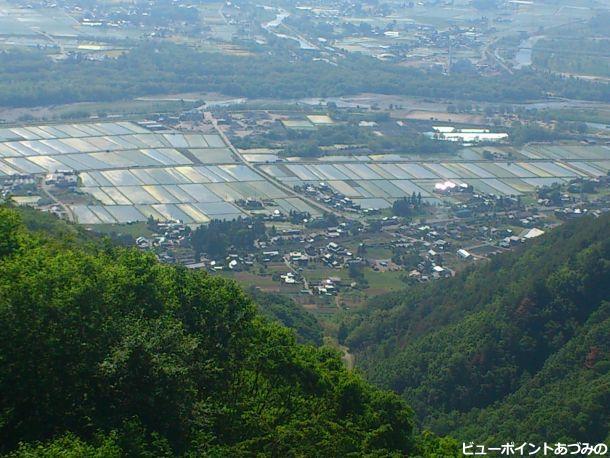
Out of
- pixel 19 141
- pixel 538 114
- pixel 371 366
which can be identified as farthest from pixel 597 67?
pixel 371 366

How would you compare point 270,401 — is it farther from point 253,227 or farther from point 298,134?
point 298,134

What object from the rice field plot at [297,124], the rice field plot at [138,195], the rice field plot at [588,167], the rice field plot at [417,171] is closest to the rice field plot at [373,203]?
the rice field plot at [417,171]

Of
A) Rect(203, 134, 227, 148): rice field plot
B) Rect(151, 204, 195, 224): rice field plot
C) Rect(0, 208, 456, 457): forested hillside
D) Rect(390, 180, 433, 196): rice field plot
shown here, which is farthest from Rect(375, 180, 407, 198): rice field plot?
Rect(0, 208, 456, 457): forested hillside

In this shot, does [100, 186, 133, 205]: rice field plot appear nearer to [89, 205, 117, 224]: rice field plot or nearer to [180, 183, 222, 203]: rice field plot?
[89, 205, 117, 224]: rice field plot

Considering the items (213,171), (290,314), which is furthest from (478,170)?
(290,314)

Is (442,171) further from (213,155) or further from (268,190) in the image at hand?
(213,155)
